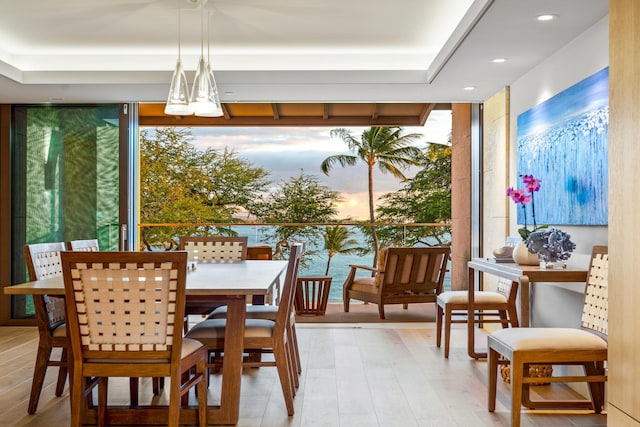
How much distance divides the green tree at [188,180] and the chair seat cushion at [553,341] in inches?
343

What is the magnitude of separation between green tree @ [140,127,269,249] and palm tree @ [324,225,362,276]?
7.95 ft

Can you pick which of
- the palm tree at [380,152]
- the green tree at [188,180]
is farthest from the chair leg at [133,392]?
the green tree at [188,180]

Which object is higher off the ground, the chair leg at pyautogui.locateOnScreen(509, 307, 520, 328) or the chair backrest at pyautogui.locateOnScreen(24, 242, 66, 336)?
the chair backrest at pyautogui.locateOnScreen(24, 242, 66, 336)

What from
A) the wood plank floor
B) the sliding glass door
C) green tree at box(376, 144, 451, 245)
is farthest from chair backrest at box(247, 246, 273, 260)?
green tree at box(376, 144, 451, 245)

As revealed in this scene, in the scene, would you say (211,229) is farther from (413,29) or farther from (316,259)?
(413,29)

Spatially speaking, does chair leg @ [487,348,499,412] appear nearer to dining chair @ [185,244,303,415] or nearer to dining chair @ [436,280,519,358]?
dining chair @ [185,244,303,415]

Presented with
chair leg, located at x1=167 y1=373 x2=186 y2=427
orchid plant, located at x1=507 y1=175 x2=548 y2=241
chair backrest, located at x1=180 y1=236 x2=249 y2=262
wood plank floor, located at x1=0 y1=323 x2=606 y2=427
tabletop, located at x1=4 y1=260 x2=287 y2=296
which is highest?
orchid plant, located at x1=507 y1=175 x2=548 y2=241

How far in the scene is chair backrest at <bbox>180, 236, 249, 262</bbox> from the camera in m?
5.06

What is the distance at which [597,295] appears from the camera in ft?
10.9

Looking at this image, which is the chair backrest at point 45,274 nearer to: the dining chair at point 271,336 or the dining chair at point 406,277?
the dining chair at point 271,336

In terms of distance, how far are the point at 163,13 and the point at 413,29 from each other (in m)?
1.87

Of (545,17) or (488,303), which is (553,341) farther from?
(545,17)

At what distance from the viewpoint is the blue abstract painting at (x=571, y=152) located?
3.55 metres

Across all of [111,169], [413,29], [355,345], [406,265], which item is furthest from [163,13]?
[406,265]
